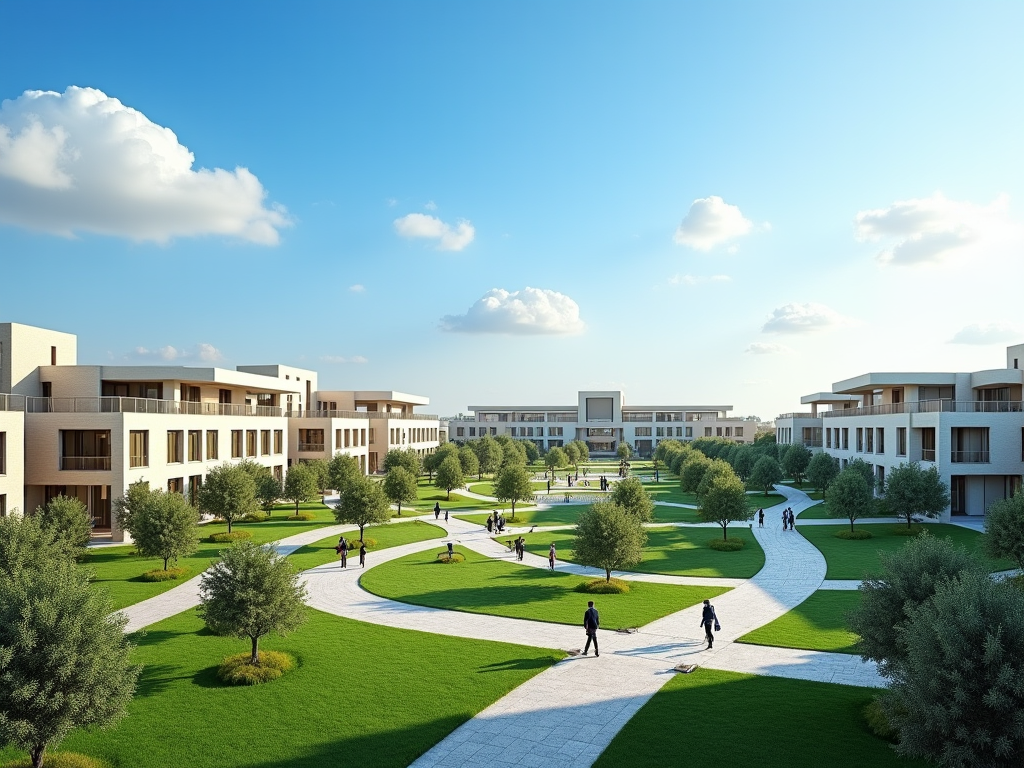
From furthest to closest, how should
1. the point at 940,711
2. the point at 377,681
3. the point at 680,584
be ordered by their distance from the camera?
1. the point at 680,584
2. the point at 377,681
3. the point at 940,711

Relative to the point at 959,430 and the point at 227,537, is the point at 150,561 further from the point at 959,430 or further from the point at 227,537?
the point at 959,430

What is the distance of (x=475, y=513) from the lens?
53500 mm

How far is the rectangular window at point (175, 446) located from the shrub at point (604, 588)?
1230 inches

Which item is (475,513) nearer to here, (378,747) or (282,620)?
(282,620)

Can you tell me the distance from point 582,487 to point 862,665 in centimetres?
5593

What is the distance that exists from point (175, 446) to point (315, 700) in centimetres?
3491

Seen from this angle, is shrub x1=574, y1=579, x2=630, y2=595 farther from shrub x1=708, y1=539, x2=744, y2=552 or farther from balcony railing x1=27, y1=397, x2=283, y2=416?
balcony railing x1=27, y1=397, x2=283, y2=416

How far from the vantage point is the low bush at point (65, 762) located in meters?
13.4

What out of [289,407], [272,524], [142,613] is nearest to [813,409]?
[289,407]

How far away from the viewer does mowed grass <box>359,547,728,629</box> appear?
24625mm

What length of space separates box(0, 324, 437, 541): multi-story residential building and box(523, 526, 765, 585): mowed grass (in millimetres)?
24737

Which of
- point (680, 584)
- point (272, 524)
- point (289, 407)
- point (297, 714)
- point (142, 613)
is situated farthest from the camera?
point (289, 407)

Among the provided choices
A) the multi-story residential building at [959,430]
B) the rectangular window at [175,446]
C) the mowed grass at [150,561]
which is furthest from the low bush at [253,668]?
the multi-story residential building at [959,430]

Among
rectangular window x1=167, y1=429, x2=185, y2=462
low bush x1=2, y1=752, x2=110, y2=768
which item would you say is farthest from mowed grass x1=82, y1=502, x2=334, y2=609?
low bush x1=2, y1=752, x2=110, y2=768
